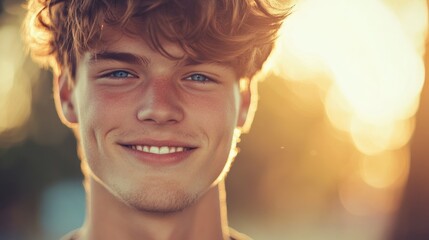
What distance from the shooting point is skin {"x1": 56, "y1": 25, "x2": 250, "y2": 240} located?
142 inches

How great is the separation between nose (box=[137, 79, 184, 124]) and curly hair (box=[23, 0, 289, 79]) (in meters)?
0.17

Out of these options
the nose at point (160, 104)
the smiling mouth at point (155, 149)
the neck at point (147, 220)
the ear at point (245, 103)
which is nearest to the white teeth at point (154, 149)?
the smiling mouth at point (155, 149)

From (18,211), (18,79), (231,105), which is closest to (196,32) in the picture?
(231,105)

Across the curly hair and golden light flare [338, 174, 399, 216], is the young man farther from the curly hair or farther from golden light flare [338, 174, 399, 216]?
golden light flare [338, 174, 399, 216]

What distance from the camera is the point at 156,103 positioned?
11.7 feet

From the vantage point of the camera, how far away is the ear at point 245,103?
13.2 ft

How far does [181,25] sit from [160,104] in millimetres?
411

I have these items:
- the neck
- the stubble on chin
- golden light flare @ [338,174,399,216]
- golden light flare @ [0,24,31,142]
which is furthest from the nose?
golden light flare @ [338,174,399,216]

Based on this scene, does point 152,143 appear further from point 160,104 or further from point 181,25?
point 181,25

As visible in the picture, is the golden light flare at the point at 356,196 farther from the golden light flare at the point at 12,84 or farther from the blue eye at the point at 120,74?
the blue eye at the point at 120,74

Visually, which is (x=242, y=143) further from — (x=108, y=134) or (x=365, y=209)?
(x=108, y=134)

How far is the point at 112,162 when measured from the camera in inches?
143

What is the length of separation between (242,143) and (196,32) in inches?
575

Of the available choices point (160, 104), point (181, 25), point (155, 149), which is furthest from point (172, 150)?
point (181, 25)
